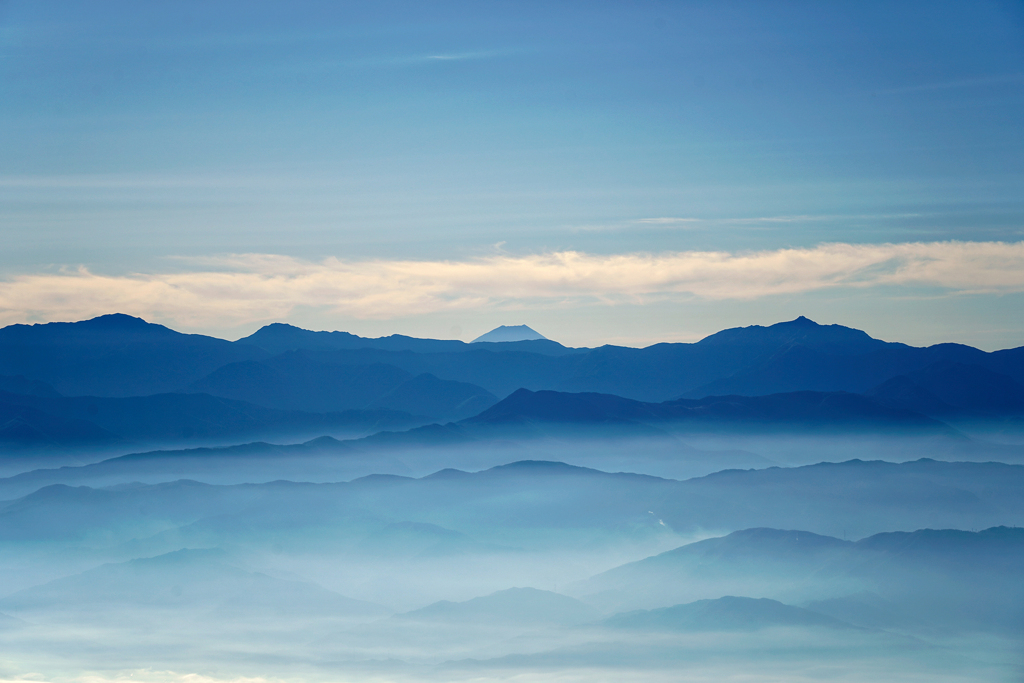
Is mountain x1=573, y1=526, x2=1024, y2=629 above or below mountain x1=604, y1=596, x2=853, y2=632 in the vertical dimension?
above

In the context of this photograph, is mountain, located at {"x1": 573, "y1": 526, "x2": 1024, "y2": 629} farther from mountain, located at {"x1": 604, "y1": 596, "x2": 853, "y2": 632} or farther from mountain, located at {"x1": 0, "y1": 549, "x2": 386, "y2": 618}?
mountain, located at {"x1": 0, "y1": 549, "x2": 386, "y2": 618}

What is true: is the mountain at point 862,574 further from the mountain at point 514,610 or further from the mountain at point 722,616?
the mountain at point 514,610

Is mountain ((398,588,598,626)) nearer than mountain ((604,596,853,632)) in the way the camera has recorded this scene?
No

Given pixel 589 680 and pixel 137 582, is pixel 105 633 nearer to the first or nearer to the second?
pixel 137 582

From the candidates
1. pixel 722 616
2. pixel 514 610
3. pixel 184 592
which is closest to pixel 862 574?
pixel 722 616

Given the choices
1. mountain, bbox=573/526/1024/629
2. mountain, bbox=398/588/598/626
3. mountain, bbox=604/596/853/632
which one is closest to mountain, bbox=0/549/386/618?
mountain, bbox=398/588/598/626

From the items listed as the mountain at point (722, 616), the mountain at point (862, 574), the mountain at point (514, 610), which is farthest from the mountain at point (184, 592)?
the mountain at point (862, 574)

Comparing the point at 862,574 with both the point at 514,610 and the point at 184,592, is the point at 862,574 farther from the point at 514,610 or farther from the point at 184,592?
the point at 184,592
